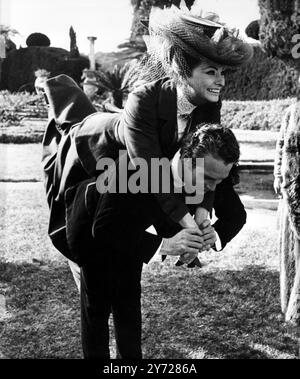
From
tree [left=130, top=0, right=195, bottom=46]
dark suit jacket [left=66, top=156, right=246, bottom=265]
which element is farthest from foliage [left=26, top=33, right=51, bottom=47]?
dark suit jacket [left=66, top=156, right=246, bottom=265]

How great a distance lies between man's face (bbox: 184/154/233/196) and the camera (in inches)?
101

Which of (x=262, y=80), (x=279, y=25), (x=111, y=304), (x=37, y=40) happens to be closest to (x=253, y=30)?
(x=279, y=25)

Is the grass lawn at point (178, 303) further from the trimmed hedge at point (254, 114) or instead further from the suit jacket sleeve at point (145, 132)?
the suit jacket sleeve at point (145, 132)

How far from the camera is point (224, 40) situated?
2492 millimetres

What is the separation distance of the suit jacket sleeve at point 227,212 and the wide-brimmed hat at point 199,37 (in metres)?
0.59

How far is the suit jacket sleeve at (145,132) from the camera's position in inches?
Result: 96.1

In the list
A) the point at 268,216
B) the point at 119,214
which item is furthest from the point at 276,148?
the point at 119,214

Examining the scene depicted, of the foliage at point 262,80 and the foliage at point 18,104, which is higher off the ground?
the foliage at point 262,80

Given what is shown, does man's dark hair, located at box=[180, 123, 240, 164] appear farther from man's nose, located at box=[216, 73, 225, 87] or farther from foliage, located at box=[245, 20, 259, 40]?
foliage, located at box=[245, 20, 259, 40]

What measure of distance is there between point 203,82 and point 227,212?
65cm

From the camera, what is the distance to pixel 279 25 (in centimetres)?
297

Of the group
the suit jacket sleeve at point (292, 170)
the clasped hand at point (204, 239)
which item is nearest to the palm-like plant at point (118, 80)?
the clasped hand at point (204, 239)

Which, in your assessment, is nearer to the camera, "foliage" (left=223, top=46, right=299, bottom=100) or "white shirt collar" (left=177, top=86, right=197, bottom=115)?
"white shirt collar" (left=177, top=86, right=197, bottom=115)

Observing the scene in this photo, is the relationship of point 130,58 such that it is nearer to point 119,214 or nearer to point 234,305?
point 119,214
